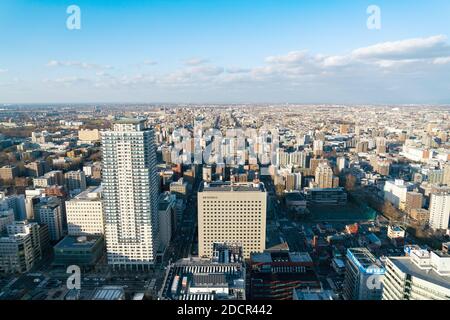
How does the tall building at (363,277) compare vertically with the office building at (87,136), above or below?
below

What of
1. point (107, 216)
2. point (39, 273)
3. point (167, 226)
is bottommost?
point (39, 273)

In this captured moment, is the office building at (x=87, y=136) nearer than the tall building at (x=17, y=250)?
No

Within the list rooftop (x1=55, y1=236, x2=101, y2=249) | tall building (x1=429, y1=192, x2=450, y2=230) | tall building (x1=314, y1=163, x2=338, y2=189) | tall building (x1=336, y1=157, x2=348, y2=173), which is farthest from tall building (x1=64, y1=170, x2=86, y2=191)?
tall building (x1=429, y1=192, x2=450, y2=230)

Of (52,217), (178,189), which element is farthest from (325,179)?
(52,217)

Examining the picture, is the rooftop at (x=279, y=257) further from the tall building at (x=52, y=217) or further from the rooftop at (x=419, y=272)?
the tall building at (x=52, y=217)

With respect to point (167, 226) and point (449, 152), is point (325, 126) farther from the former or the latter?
point (167, 226)

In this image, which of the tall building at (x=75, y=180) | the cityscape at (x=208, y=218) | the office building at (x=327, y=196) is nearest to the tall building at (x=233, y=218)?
the cityscape at (x=208, y=218)
